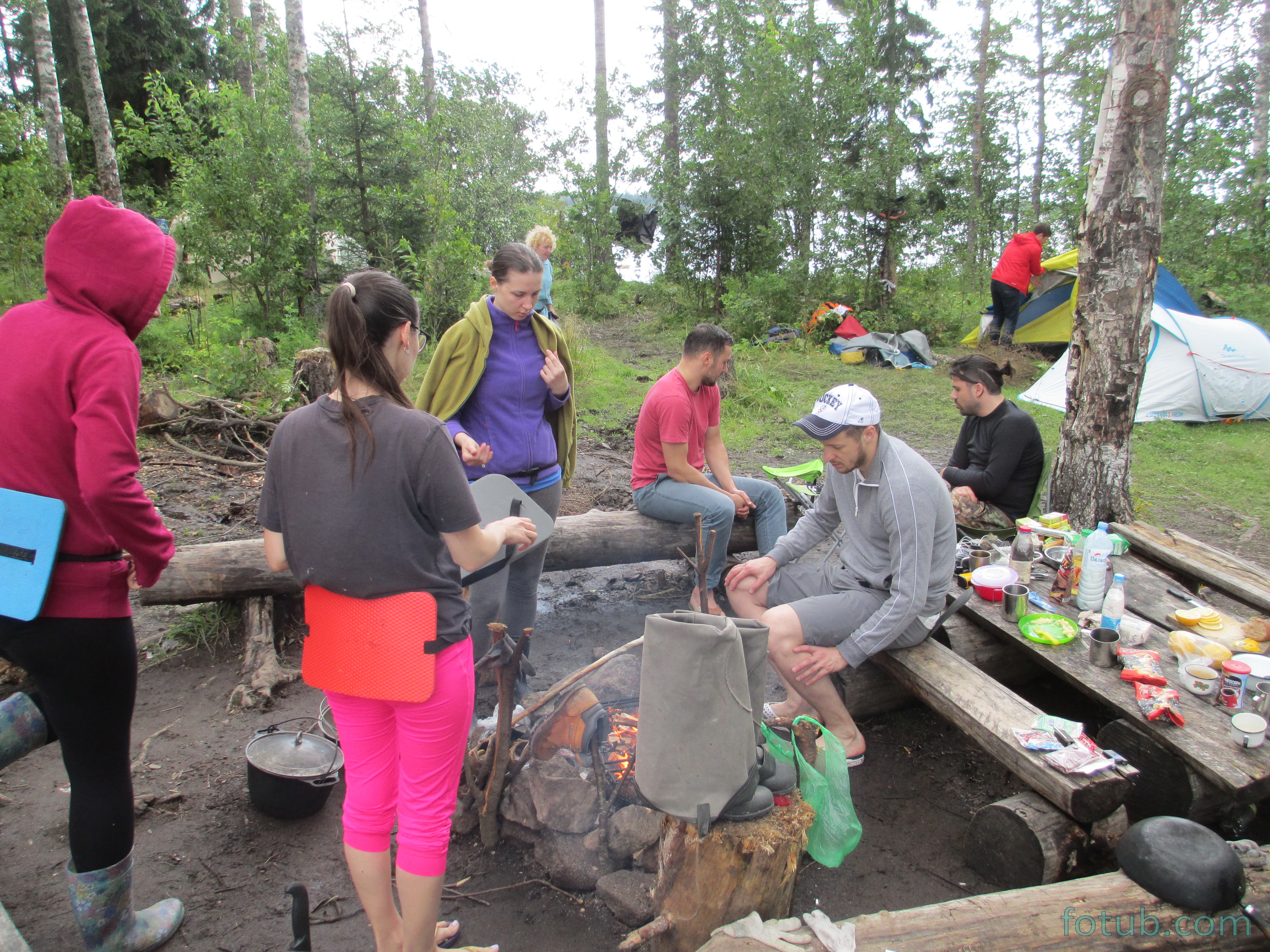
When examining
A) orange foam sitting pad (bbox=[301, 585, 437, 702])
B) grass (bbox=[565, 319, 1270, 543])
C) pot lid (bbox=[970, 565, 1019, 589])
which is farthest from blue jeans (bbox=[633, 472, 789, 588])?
grass (bbox=[565, 319, 1270, 543])

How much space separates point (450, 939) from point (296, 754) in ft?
3.36

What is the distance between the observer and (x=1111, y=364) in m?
4.51

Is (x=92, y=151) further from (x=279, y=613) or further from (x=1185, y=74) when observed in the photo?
(x=1185, y=74)

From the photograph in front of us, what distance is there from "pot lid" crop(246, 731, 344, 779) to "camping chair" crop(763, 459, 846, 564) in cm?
299

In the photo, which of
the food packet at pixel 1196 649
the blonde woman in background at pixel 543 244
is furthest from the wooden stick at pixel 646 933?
the blonde woman in background at pixel 543 244

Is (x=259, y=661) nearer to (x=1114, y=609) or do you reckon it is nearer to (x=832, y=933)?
(x=832, y=933)

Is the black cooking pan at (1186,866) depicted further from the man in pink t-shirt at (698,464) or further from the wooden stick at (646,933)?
the man in pink t-shirt at (698,464)

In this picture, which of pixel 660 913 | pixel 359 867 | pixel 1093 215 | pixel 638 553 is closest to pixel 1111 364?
pixel 1093 215

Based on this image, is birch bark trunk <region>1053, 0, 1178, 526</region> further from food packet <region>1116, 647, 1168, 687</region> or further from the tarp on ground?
the tarp on ground

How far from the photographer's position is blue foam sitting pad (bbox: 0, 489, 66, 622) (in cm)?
180

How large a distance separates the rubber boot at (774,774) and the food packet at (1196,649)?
71.3 inches

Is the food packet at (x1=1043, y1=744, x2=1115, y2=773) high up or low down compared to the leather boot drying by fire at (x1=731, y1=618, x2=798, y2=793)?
down

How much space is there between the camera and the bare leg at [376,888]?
6.23 feet

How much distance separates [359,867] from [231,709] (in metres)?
2.00
